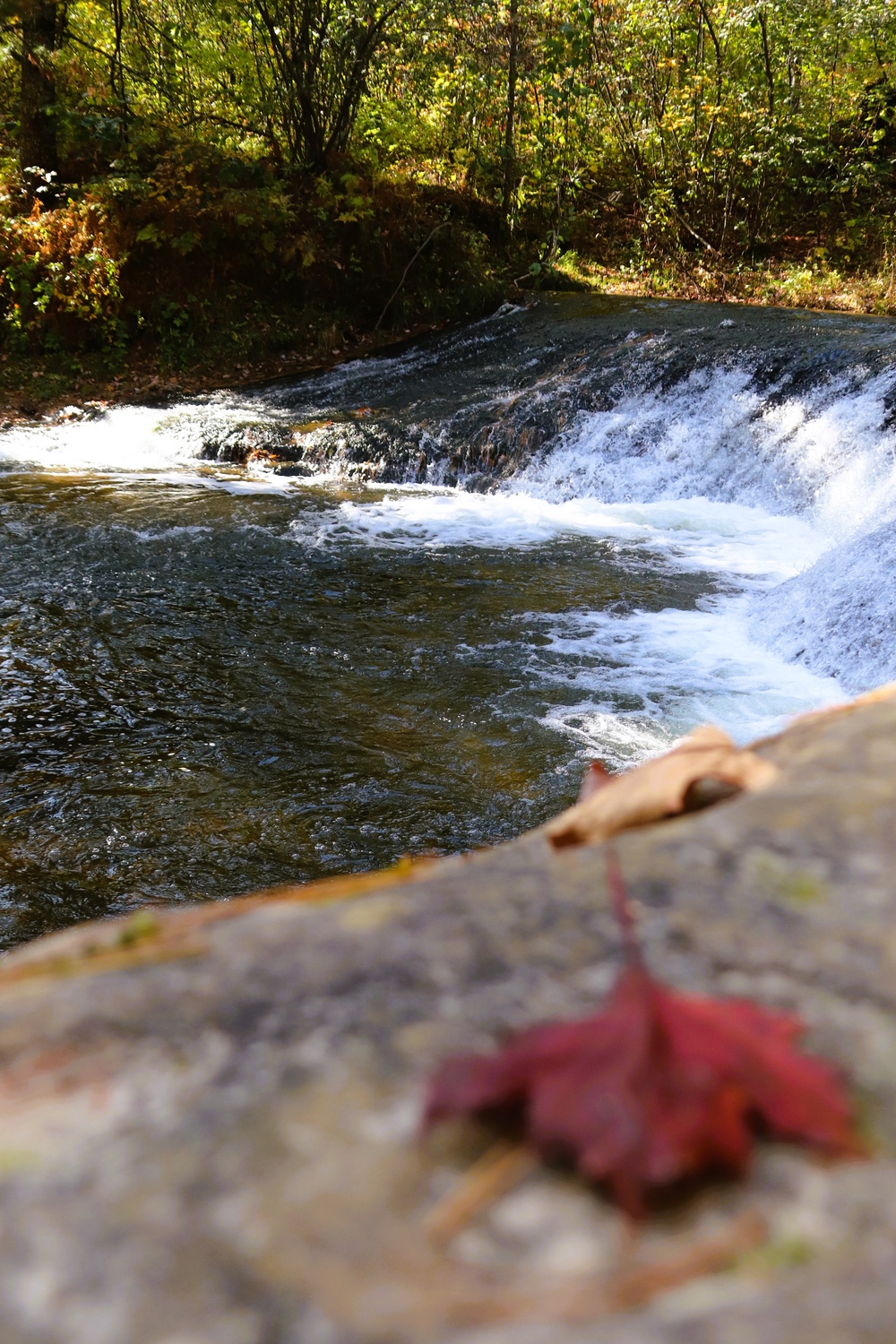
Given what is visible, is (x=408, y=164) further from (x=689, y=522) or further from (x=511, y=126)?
(x=689, y=522)

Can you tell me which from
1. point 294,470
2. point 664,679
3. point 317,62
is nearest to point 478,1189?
point 664,679

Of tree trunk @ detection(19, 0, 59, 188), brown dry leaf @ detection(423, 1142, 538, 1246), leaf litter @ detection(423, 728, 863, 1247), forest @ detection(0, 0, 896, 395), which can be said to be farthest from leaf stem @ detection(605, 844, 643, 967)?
tree trunk @ detection(19, 0, 59, 188)

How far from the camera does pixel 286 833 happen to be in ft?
13.0

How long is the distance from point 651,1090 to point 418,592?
21.0ft

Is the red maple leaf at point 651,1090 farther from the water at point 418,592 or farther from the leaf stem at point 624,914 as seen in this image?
the water at point 418,592

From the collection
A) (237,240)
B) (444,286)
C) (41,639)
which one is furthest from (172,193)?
(41,639)

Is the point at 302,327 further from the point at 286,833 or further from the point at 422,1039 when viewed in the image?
the point at 422,1039

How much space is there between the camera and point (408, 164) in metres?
17.2

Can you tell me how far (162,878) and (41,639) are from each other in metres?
2.90

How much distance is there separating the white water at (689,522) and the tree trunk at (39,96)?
15.8 feet

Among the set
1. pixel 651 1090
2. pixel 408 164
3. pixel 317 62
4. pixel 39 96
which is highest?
pixel 317 62

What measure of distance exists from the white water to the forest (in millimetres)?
2495

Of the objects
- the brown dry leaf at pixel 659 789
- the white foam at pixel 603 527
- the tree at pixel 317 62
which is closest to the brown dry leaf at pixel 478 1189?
the brown dry leaf at pixel 659 789

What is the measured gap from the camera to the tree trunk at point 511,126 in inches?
623
